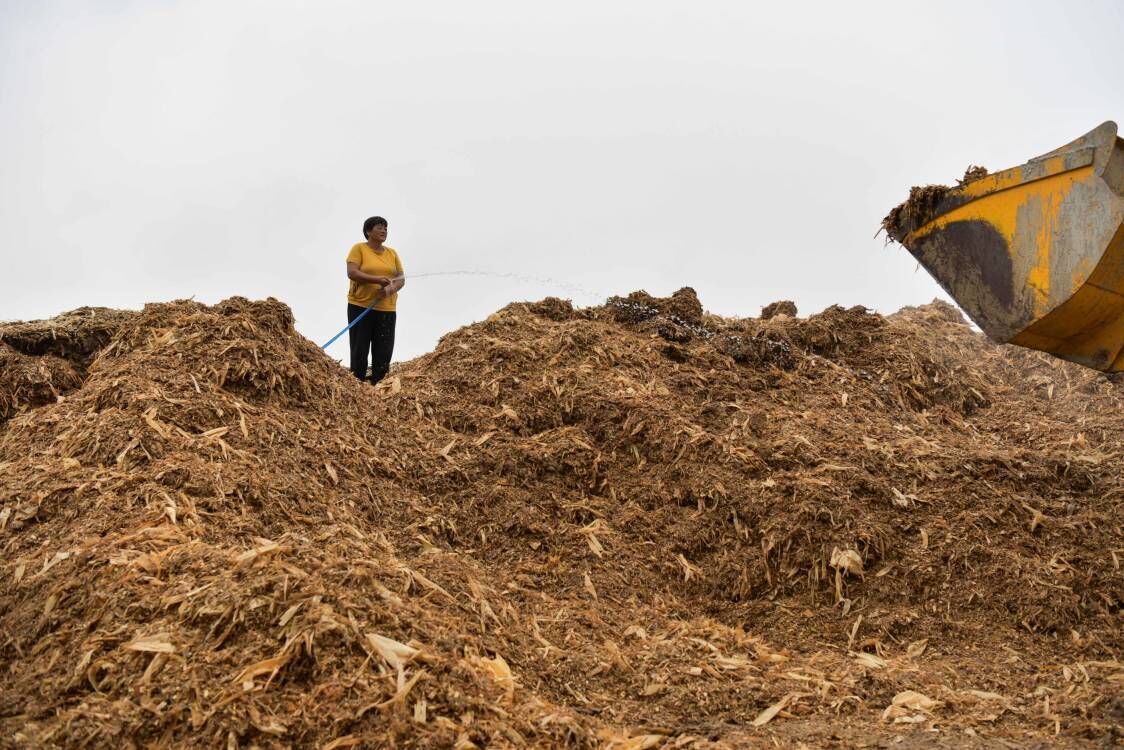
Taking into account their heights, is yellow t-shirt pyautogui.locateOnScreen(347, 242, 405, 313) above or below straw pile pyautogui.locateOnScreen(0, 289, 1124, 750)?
above

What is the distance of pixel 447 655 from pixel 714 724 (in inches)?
41.4

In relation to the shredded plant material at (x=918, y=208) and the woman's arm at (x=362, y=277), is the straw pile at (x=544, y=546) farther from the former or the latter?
the shredded plant material at (x=918, y=208)

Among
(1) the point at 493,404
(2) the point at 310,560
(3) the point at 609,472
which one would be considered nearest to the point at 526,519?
(3) the point at 609,472

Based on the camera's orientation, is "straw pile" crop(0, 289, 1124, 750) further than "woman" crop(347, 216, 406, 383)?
No

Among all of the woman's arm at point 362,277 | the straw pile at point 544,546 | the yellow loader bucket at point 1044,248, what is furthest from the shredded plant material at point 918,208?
the woman's arm at point 362,277

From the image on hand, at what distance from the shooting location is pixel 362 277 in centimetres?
886

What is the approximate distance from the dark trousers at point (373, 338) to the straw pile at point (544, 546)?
1.85 feet

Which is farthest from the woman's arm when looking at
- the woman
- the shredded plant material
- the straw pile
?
the shredded plant material

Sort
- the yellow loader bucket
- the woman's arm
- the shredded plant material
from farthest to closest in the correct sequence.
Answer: the woman's arm < the shredded plant material < the yellow loader bucket

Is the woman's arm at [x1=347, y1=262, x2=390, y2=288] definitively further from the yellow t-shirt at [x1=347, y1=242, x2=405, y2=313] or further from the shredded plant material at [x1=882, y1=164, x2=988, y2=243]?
the shredded plant material at [x1=882, y1=164, x2=988, y2=243]

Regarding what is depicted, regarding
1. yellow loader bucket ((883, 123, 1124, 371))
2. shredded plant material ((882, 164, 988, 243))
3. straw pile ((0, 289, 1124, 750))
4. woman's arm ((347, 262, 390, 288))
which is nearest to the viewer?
straw pile ((0, 289, 1124, 750))

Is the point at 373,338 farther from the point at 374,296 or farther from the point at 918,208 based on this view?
the point at 918,208

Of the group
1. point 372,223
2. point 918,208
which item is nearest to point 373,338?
point 372,223

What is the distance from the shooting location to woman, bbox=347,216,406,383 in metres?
8.93
